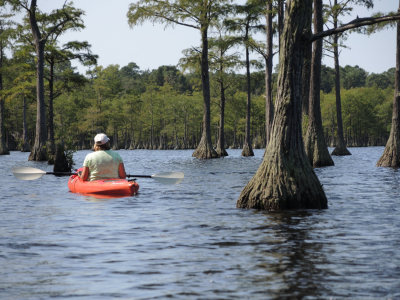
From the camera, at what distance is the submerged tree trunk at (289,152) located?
1232 centimetres

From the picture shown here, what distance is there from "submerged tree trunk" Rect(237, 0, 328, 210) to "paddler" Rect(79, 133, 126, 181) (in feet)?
13.0

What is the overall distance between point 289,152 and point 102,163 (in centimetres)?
516

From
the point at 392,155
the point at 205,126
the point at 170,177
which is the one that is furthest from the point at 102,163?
the point at 205,126

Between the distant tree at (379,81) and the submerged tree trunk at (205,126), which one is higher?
the distant tree at (379,81)

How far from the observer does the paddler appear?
15391 millimetres

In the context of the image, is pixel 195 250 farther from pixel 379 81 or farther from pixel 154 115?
pixel 379 81

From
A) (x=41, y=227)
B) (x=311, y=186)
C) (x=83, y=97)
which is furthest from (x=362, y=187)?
(x=83, y=97)

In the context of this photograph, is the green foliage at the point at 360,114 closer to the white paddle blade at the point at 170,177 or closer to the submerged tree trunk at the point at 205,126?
the submerged tree trunk at the point at 205,126

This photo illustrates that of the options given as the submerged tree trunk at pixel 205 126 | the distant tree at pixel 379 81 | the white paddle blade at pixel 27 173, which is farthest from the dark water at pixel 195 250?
the distant tree at pixel 379 81

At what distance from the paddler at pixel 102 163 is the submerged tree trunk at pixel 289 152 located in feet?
13.0

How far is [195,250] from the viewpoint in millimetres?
8523

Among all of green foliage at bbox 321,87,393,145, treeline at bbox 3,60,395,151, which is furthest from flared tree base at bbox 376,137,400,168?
green foliage at bbox 321,87,393,145

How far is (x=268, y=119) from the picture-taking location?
125 ft

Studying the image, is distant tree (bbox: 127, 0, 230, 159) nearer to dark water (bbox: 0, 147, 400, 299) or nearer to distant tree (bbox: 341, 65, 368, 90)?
dark water (bbox: 0, 147, 400, 299)
